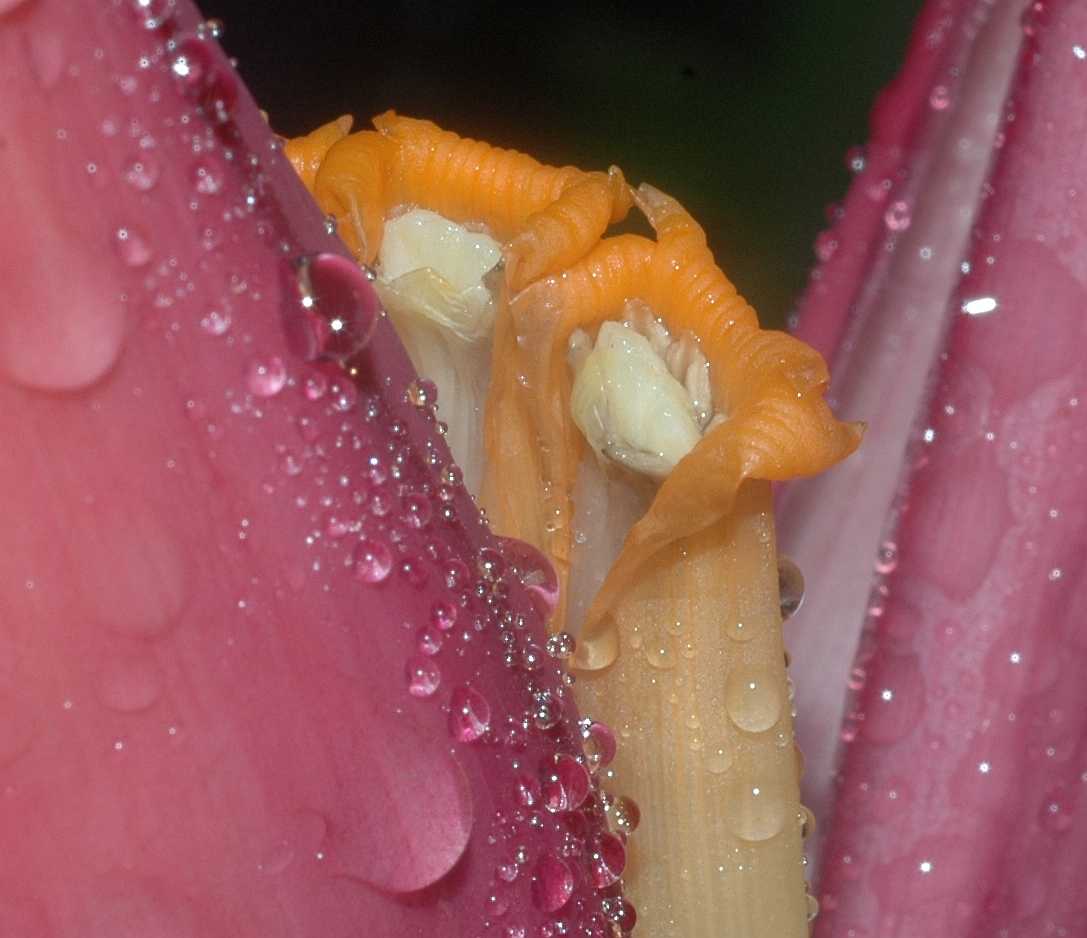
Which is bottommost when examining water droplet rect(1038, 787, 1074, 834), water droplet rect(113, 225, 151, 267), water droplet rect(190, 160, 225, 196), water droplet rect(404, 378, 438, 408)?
water droplet rect(1038, 787, 1074, 834)

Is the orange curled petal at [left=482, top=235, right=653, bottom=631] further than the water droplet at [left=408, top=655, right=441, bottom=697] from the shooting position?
Yes

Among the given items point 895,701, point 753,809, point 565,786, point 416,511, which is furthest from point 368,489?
point 895,701

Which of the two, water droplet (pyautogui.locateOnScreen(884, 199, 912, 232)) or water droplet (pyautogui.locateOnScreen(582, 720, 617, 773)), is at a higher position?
water droplet (pyautogui.locateOnScreen(884, 199, 912, 232))

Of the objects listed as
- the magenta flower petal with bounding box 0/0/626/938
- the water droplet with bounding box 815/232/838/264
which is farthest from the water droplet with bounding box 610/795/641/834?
the water droplet with bounding box 815/232/838/264

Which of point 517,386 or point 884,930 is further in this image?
A: point 884,930

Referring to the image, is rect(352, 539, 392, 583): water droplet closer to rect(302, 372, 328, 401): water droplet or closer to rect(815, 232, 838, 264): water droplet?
rect(302, 372, 328, 401): water droplet

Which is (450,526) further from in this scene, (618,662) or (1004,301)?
(1004,301)

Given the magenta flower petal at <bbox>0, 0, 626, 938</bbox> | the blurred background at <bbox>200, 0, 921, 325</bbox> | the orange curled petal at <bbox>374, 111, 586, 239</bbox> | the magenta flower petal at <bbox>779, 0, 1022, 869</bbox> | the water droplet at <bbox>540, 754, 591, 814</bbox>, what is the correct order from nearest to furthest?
1. the magenta flower petal at <bbox>0, 0, 626, 938</bbox>
2. the water droplet at <bbox>540, 754, 591, 814</bbox>
3. the orange curled petal at <bbox>374, 111, 586, 239</bbox>
4. the magenta flower petal at <bbox>779, 0, 1022, 869</bbox>
5. the blurred background at <bbox>200, 0, 921, 325</bbox>

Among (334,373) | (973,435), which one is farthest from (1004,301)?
(334,373)
